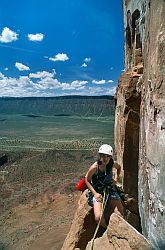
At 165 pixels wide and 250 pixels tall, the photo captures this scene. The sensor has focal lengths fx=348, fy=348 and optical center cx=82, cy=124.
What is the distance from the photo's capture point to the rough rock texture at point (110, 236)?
5.38 m

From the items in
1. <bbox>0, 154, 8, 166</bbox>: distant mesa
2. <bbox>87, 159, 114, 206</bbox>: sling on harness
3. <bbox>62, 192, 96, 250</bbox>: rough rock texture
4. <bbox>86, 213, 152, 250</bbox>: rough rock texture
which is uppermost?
<bbox>87, 159, 114, 206</bbox>: sling on harness

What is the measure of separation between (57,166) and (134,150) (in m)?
28.3

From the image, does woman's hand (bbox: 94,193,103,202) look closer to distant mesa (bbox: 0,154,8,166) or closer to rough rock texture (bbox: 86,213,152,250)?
rough rock texture (bbox: 86,213,152,250)

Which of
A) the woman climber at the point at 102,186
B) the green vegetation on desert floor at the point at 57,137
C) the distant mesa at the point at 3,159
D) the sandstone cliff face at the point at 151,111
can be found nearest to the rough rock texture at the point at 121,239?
the sandstone cliff face at the point at 151,111

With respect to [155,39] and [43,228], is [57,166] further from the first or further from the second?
[155,39]

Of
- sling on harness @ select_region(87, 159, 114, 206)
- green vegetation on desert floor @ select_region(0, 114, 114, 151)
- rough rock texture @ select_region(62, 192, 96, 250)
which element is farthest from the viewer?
green vegetation on desert floor @ select_region(0, 114, 114, 151)

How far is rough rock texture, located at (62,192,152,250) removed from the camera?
17.6ft

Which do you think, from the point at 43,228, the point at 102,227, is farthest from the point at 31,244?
the point at 102,227

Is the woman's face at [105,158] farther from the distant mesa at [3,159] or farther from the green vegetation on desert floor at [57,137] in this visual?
the green vegetation on desert floor at [57,137]

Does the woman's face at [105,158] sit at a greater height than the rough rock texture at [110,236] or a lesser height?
greater

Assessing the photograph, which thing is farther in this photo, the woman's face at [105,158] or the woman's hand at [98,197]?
the woman's hand at [98,197]

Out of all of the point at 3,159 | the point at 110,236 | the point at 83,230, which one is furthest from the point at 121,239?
the point at 3,159

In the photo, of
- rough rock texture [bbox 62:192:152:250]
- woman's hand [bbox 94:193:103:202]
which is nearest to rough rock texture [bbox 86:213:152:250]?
rough rock texture [bbox 62:192:152:250]

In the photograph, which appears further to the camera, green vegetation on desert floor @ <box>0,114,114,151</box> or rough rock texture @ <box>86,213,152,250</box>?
green vegetation on desert floor @ <box>0,114,114,151</box>
